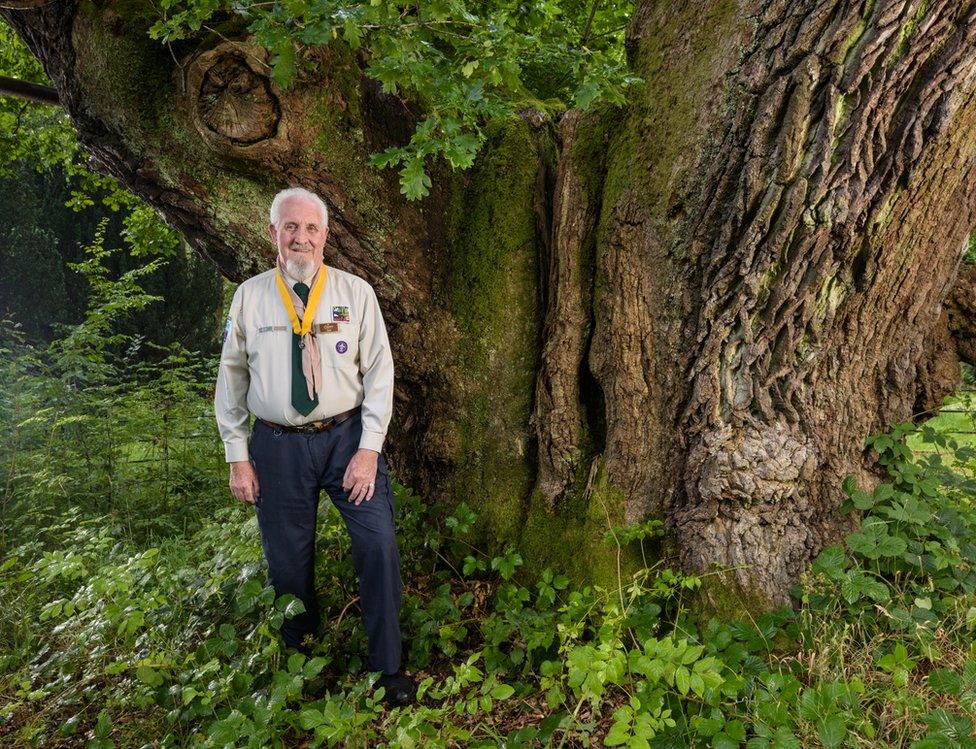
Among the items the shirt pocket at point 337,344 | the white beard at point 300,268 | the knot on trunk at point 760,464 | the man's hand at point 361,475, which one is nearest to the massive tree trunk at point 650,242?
the knot on trunk at point 760,464

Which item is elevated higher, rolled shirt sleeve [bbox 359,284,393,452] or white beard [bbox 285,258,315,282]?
white beard [bbox 285,258,315,282]

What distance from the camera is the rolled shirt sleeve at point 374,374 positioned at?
9.34 feet

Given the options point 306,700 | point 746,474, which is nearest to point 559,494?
point 746,474

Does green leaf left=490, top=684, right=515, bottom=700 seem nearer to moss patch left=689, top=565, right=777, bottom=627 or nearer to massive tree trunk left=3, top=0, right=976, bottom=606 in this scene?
massive tree trunk left=3, top=0, right=976, bottom=606

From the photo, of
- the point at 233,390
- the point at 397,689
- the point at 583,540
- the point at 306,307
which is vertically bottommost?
the point at 397,689

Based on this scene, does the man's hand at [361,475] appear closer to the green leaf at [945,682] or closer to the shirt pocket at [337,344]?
the shirt pocket at [337,344]

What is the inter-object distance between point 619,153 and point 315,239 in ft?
5.01

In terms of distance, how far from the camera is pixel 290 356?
2.81 metres

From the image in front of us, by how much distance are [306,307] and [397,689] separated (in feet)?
5.80

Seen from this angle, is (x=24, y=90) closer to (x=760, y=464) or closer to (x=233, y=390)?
(x=233, y=390)

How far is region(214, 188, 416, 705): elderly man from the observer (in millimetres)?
2812

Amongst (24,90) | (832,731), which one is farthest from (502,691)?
(24,90)

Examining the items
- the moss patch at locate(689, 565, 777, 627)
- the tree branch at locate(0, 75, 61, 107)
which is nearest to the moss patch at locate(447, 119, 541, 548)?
the moss patch at locate(689, 565, 777, 627)

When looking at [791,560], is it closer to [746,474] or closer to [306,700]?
[746,474]
